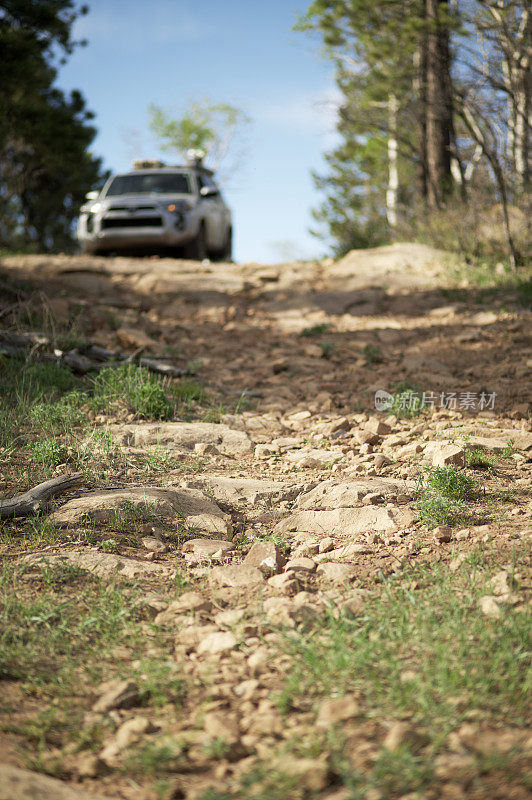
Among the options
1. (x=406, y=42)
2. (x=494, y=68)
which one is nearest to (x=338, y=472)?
(x=494, y=68)

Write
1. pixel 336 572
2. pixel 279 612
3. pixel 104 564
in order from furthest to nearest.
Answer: pixel 104 564
pixel 336 572
pixel 279 612

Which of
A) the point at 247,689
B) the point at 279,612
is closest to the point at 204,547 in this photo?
the point at 279,612

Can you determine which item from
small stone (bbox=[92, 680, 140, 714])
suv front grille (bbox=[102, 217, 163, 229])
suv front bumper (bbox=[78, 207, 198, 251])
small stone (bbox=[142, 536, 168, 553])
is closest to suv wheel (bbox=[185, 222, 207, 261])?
suv front bumper (bbox=[78, 207, 198, 251])

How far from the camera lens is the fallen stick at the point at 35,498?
3453 mm

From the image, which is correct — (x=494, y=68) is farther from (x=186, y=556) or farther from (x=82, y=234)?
(x=186, y=556)

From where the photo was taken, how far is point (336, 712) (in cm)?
190

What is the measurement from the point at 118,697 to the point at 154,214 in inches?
387

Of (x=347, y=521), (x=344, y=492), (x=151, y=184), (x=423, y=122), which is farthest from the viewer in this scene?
(x=423, y=122)

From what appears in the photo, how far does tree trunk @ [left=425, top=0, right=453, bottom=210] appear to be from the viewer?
11531mm

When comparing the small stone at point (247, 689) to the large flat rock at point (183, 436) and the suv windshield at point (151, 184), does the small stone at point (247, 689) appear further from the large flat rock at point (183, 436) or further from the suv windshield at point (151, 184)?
the suv windshield at point (151, 184)

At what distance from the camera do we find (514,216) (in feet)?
32.3

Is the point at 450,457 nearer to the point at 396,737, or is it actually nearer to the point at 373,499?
the point at 373,499

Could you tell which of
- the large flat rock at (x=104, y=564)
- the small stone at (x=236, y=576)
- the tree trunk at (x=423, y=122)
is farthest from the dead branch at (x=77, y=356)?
the tree trunk at (x=423, y=122)

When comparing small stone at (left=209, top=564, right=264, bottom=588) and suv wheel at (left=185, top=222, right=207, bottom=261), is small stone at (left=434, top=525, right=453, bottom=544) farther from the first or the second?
→ suv wheel at (left=185, top=222, right=207, bottom=261)
